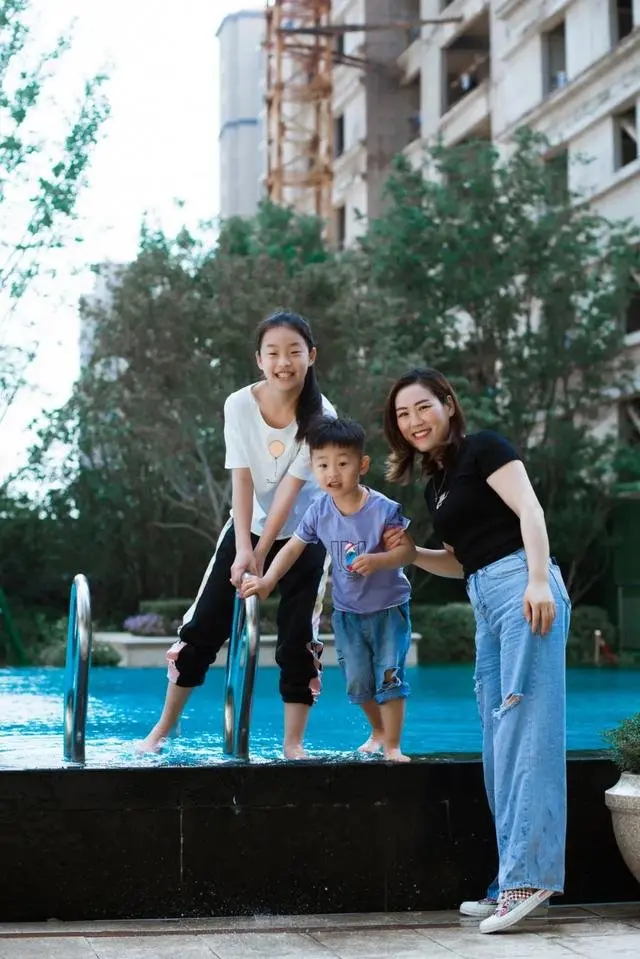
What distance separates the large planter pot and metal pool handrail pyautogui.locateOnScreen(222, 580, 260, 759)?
1.38m

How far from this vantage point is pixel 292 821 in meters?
5.22

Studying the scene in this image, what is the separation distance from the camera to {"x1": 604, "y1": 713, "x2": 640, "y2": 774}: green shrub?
515 centimetres

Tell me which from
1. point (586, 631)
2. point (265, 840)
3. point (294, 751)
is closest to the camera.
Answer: point (265, 840)

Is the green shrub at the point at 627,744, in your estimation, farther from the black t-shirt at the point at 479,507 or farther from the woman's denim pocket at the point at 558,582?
the black t-shirt at the point at 479,507

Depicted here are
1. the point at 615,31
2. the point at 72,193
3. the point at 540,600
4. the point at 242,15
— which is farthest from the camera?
the point at 242,15

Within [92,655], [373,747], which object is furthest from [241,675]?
[92,655]

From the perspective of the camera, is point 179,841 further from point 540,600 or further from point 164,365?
point 164,365

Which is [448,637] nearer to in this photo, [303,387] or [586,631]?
[586,631]

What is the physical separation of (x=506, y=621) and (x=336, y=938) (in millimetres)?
1227

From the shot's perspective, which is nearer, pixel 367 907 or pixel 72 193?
pixel 367 907

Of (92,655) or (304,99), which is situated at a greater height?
(304,99)

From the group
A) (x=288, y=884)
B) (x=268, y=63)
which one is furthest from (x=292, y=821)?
(x=268, y=63)

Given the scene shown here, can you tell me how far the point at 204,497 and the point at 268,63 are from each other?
969 inches

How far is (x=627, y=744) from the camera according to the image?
5.16 meters
